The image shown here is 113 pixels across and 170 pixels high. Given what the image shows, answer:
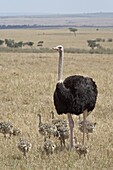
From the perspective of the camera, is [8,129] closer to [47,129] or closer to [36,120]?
[47,129]

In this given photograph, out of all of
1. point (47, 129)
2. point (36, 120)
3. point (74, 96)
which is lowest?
point (36, 120)

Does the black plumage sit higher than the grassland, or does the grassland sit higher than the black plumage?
the black plumage

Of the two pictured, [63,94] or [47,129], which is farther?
[47,129]

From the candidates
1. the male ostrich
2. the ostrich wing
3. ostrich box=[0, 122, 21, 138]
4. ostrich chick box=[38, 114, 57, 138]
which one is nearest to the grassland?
ostrich box=[0, 122, 21, 138]

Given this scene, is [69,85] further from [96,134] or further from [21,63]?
[21,63]

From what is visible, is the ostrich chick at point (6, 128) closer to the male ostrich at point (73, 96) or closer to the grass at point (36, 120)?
the grass at point (36, 120)

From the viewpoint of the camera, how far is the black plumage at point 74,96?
995 centimetres

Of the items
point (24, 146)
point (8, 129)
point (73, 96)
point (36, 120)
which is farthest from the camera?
point (36, 120)

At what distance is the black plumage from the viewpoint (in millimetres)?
9953

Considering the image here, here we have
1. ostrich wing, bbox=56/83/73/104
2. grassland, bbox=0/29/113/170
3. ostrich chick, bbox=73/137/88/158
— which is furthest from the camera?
ostrich wing, bbox=56/83/73/104

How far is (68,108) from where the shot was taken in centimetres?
1001

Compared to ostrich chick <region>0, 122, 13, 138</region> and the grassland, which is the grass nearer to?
the grassland

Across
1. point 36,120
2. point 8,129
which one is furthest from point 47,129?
point 36,120

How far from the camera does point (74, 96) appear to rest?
10039 mm
